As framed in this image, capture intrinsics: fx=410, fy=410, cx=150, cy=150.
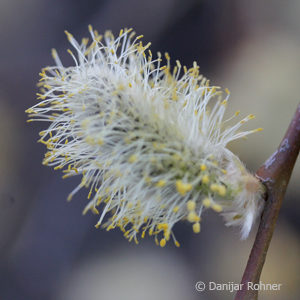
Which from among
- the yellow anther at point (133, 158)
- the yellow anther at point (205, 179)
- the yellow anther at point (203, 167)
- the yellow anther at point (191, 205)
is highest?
the yellow anther at point (203, 167)

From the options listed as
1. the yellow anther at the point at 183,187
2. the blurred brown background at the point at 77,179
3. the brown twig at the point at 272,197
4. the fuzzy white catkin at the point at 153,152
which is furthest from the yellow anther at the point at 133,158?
the blurred brown background at the point at 77,179

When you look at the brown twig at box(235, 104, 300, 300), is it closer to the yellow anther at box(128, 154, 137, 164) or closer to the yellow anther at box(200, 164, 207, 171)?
the yellow anther at box(200, 164, 207, 171)

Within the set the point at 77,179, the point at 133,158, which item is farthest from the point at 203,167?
the point at 77,179

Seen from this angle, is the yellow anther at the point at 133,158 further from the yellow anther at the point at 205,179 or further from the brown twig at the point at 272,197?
the brown twig at the point at 272,197

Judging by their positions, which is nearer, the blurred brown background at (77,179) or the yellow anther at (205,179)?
the yellow anther at (205,179)

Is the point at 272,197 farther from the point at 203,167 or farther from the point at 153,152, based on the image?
the point at 153,152

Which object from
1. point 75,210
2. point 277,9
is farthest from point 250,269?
point 277,9
